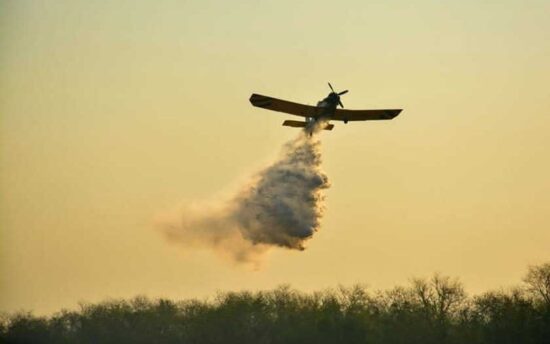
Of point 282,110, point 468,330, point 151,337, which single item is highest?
point 282,110

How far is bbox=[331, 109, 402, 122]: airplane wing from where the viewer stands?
70.9 meters

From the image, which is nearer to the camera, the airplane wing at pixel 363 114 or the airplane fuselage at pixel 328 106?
the airplane fuselage at pixel 328 106

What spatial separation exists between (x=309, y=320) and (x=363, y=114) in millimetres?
13365

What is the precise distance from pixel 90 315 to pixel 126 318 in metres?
3.30

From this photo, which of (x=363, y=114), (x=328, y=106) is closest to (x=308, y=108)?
(x=328, y=106)

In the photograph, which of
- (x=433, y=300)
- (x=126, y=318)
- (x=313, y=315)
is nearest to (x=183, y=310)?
(x=126, y=318)

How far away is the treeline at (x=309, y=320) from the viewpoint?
2906 inches

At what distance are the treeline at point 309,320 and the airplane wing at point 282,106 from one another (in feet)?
45.6

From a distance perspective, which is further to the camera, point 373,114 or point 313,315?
point 313,315

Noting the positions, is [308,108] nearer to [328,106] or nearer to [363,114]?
[328,106]

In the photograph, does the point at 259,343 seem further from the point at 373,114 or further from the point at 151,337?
the point at 373,114

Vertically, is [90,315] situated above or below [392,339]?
above

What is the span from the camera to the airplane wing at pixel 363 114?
70.9 metres

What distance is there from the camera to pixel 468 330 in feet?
242
